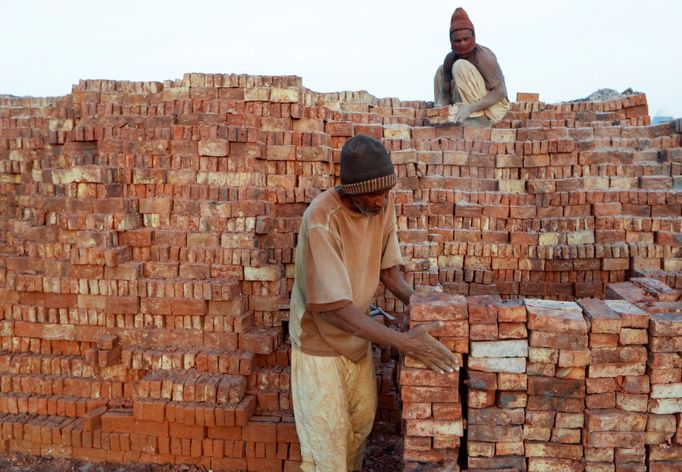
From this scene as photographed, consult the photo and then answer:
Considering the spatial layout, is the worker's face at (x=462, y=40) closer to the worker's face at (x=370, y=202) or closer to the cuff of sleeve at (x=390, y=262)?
the cuff of sleeve at (x=390, y=262)

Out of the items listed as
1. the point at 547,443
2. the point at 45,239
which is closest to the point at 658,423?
the point at 547,443

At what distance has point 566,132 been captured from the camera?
5.73 metres

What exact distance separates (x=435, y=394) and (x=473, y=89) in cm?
Answer: 439

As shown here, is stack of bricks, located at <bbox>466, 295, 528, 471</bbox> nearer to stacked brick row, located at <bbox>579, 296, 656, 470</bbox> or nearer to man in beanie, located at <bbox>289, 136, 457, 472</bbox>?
man in beanie, located at <bbox>289, 136, 457, 472</bbox>

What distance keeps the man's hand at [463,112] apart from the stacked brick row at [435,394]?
3.51m

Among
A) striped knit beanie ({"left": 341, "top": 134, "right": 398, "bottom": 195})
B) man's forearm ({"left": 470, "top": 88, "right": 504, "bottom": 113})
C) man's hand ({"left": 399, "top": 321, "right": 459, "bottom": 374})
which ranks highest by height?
man's forearm ({"left": 470, "top": 88, "right": 504, "bottom": 113})

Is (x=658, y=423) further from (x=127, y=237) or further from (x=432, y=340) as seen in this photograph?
(x=127, y=237)

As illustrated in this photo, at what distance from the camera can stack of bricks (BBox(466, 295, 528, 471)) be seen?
2.87 m

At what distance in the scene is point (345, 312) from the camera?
2.73 metres

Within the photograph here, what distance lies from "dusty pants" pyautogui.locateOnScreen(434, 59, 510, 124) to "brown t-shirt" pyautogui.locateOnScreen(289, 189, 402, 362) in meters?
3.56

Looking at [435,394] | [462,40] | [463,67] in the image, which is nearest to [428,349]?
[435,394]

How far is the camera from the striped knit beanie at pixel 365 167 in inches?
106

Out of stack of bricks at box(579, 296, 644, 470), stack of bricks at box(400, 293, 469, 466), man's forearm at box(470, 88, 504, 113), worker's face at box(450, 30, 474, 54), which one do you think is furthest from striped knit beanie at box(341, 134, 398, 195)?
worker's face at box(450, 30, 474, 54)

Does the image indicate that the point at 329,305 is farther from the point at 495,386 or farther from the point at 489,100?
the point at 489,100
